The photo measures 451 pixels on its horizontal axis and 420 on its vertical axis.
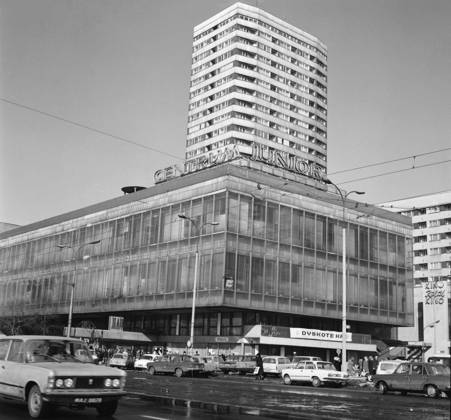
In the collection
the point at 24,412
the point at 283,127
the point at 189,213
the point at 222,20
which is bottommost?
the point at 24,412

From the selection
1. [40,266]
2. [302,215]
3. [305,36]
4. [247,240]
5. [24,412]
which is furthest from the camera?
Result: [305,36]

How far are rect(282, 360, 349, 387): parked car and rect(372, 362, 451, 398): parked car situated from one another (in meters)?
5.23

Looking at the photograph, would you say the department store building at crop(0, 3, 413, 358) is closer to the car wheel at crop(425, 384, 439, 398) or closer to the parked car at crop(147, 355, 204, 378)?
the parked car at crop(147, 355, 204, 378)

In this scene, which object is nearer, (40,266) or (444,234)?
(40,266)

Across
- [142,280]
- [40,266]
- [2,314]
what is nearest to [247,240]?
[142,280]

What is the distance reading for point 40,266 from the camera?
3142 inches

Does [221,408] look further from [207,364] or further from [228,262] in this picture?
[228,262]

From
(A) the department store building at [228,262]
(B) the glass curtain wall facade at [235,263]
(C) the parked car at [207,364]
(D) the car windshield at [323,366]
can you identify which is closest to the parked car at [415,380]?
(D) the car windshield at [323,366]

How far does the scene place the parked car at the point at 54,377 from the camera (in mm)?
11734

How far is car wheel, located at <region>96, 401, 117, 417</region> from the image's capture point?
494 inches

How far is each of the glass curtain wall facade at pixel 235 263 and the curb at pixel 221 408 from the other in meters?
35.6

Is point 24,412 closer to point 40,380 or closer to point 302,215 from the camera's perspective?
point 40,380

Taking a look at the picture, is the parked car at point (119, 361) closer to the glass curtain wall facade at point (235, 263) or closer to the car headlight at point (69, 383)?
the glass curtain wall facade at point (235, 263)

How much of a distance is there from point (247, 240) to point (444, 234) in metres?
73.4
